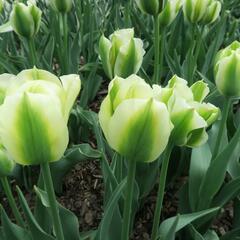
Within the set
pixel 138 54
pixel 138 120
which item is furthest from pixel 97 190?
pixel 138 120

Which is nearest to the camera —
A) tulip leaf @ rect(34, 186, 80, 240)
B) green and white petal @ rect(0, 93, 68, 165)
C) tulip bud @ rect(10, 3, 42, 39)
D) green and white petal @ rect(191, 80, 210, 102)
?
green and white petal @ rect(0, 93, 68, 165)

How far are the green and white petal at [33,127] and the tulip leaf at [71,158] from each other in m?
0.49

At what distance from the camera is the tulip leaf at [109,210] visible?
73 centimetres

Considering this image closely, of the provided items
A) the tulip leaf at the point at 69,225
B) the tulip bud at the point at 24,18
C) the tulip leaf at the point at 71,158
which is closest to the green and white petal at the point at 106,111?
the tulip leaf at the point at 69,225

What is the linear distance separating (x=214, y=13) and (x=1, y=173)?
2.63 ft

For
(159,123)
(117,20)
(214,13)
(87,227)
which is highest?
(159,123)

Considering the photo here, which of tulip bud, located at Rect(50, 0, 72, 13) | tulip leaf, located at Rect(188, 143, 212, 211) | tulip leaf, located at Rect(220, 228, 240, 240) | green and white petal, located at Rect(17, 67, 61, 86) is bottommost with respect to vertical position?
tulip leaf, located at Rect(220, 228, 240, 240)

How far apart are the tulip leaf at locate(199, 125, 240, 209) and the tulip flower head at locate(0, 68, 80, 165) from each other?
456 mm

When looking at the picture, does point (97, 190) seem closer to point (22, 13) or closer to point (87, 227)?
point (87, 227)

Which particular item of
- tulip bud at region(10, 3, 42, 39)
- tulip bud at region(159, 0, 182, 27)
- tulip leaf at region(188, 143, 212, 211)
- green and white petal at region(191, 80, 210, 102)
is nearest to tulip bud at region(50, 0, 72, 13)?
tulip bud at region(10, 3, 42, 39)

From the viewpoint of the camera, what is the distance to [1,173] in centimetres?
78

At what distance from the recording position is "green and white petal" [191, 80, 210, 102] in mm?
745

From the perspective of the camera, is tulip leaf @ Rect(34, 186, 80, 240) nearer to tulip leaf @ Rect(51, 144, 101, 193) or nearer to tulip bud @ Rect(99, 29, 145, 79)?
tulip leaf @ Rect(51, 144, 101, 193)

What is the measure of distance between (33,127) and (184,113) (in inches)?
8.6
